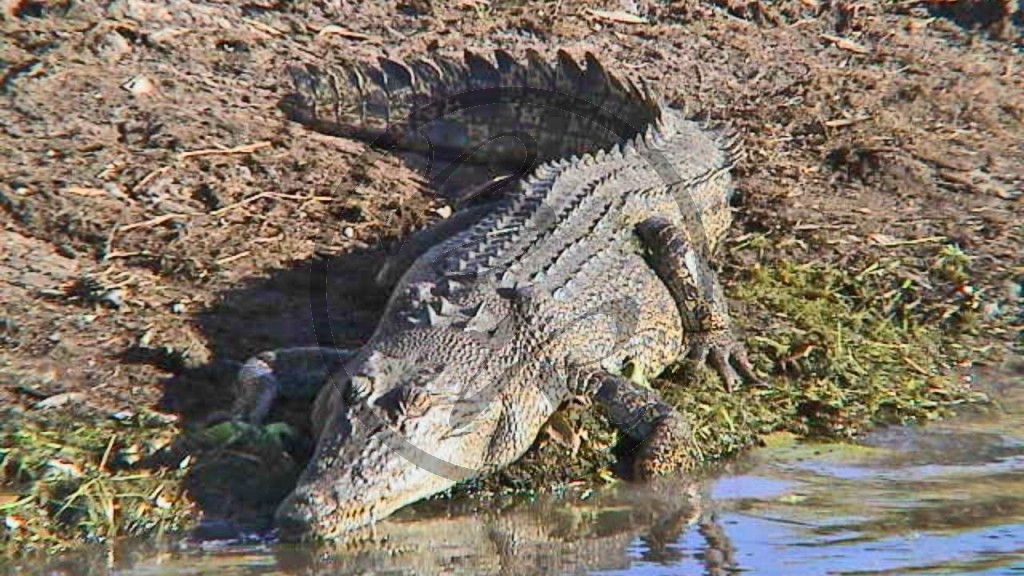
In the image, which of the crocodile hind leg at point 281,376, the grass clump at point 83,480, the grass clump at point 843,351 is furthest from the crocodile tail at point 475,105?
the grass clump at point 83,480

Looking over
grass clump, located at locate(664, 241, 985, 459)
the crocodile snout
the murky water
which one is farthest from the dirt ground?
the murky water

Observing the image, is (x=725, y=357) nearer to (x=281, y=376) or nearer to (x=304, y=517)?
(x=281, y=376)

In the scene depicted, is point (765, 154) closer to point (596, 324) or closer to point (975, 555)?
point (596, 324)

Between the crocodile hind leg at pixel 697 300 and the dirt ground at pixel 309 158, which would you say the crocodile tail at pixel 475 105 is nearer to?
the dirt ground at pixel 309 158

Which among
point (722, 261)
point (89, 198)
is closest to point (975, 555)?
point (722, 261)

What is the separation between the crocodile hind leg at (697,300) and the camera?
634 cm

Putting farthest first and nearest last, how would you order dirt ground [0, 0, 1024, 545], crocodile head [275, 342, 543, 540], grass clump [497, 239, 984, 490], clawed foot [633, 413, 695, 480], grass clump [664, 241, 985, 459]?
dirt ground [0, 0, 1024, 545], grass clump [664, 241, 985, 459], grass clump [497, 239, 984, 490], clawed foot [633, 413, 695, 480], crocodile head [275, 342, 543, 540]

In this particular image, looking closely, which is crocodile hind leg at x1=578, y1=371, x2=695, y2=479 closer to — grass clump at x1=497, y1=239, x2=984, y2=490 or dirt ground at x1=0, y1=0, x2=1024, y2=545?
grass clump at x1=497, y1=239, x2=984, y2=490

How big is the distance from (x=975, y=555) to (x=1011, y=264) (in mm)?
3018

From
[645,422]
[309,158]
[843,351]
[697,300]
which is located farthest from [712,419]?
[309,158]

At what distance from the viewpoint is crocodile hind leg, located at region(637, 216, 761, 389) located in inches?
249

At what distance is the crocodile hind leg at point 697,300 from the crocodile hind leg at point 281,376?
1479 millimetres

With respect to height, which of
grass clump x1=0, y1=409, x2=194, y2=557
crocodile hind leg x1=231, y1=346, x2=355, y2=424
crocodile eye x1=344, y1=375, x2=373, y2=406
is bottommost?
grass clump x1=0, y1=409, x2=194, y2=557

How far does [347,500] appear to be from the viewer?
4820mm
